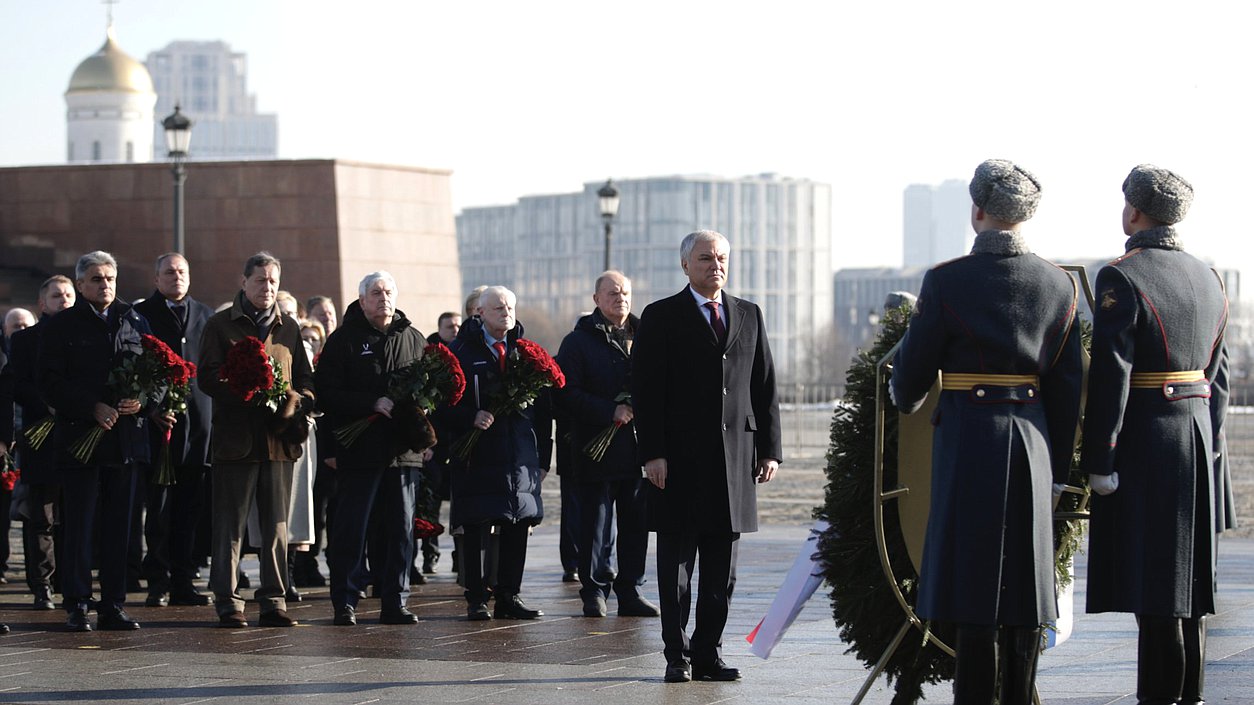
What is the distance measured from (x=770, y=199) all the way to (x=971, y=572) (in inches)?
6141

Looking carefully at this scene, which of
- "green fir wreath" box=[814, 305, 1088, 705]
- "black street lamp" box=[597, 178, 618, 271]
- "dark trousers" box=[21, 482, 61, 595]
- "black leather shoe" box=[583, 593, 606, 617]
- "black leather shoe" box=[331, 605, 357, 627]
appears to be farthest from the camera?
"black street lamp" box=[597, 178, 618, 271]

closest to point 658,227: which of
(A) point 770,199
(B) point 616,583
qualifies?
(A) point 770,199

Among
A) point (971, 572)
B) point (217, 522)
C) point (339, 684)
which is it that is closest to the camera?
point (971, 572)

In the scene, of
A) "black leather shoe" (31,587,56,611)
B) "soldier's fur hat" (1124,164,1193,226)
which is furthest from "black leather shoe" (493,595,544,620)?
"soldier's fur hat" (1124,164,1193,226)

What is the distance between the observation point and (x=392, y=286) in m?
10.2

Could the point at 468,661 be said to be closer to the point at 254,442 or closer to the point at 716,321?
the point at 716,321

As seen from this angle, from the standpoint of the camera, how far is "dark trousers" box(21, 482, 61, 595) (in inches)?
447

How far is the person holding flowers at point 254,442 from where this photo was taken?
390 inches

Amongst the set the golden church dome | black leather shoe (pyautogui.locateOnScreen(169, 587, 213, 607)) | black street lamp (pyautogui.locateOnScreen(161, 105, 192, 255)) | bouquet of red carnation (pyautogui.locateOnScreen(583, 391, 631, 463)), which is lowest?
black leather shoe (pyautogui.locateOnScreen(169, 587, 213, 607))

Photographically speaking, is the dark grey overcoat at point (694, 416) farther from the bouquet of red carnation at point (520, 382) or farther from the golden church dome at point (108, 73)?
the golden church dome at point (108, 73)

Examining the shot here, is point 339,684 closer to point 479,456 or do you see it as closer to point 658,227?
point 479,456

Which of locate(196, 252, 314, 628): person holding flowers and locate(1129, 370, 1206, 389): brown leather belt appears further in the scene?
locate(196, 252, 314, 628): person holding flowers

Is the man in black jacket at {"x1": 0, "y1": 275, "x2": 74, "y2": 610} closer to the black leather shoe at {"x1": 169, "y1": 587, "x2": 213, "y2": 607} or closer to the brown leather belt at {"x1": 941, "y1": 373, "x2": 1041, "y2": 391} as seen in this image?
the black leather shoe at {"x1": 169, "y1": 587, "x2": 213, "y2": 607}

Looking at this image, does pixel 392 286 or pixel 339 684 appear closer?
pixel 339 684
